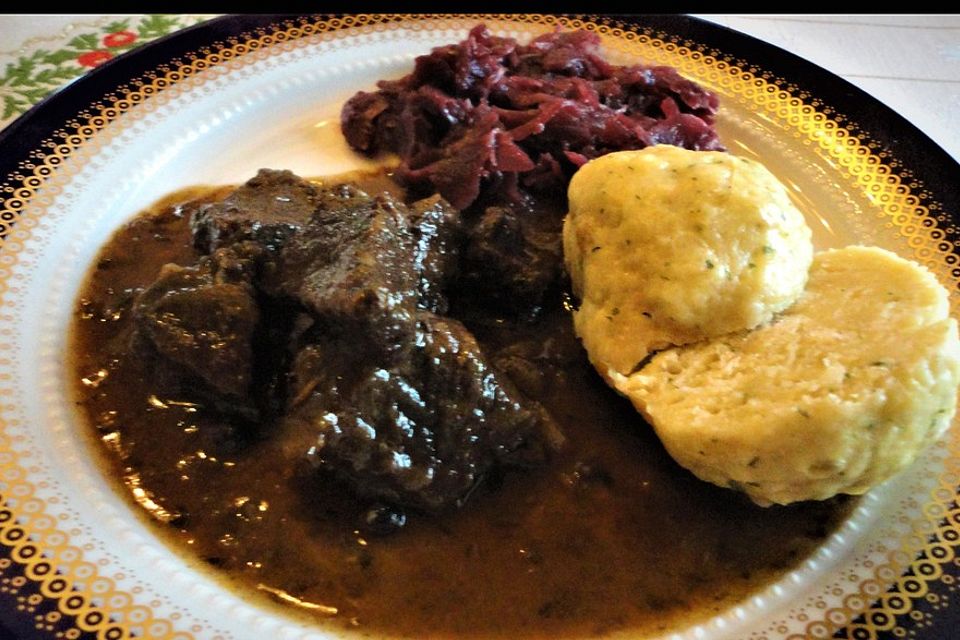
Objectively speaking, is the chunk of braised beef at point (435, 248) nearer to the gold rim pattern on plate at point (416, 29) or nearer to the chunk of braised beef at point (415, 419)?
the chunk of braised beef at point (415, 419)

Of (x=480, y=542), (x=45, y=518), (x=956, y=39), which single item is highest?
(x=956, y=39)

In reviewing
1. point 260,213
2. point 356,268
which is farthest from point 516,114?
point 356,268

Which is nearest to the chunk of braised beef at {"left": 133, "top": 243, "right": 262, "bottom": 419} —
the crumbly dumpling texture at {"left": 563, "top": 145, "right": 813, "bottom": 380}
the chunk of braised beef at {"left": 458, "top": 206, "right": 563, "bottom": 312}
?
the chunk of braised beef at {"left": 458, "top": 206, "right": 563, "bottom": 312}

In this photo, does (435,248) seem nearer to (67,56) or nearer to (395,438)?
(395,438)

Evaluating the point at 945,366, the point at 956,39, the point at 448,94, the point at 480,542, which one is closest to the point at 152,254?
the point at 448,94

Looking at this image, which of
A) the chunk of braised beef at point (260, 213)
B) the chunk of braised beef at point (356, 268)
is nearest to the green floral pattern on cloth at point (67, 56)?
the chunk of braised beef at point (260, 213)

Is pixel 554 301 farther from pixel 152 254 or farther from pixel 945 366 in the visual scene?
pixel 152 254
